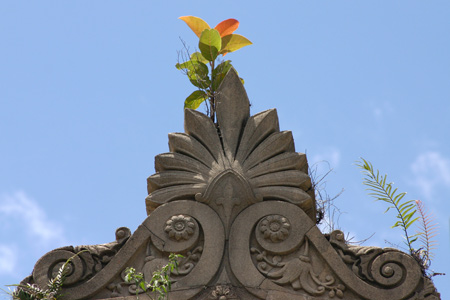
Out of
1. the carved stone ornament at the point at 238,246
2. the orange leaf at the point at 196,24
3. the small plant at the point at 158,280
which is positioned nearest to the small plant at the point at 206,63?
the orange leaf at the point at 196,24

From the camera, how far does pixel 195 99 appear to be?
12469 mm

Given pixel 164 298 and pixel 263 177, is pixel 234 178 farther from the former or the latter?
pixel 164 298

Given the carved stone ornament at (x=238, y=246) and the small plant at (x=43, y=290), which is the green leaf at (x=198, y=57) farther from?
the small plant at (x=43, y=290)

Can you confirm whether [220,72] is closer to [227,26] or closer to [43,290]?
[227,26]

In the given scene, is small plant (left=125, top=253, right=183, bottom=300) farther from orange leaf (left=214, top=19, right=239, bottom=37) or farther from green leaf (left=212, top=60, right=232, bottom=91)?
orange leaf (left=214, top=19, right=239, bottom=37)

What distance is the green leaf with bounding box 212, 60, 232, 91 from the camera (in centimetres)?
1240

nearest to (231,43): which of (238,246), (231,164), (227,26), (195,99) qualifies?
(227,26)

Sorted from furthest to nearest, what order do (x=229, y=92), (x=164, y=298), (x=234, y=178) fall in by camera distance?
(x=229, y=92), (x=234, y=178), (x=164, y=298)

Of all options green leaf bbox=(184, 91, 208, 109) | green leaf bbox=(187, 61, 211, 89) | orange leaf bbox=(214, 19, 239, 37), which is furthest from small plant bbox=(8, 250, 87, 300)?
orange leaf bbox=(214, 19, 239, 37)

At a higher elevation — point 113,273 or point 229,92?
point 229,92

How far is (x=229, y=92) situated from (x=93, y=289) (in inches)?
102

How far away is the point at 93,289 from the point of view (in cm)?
1064

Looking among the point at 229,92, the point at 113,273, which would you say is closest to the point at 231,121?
the point at 229,92

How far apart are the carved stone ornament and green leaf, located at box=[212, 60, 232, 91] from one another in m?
1.20
